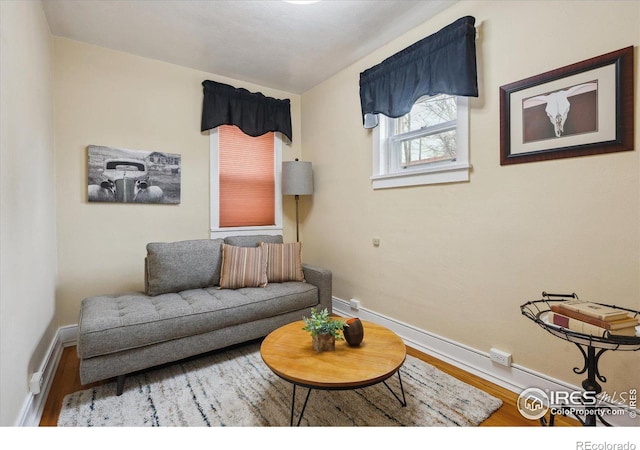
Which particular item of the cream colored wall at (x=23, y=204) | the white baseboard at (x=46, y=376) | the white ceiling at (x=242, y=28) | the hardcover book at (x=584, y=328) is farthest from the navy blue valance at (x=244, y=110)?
the hardcover book at (x=584, y=328)

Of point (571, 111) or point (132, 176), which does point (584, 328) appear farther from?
point (132, 176)

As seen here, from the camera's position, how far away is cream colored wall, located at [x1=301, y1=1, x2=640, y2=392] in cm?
163

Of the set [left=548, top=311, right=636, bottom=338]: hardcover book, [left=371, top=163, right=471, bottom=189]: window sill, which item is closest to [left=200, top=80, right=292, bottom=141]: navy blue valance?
[left=371, top=163, right=471, bottom=189]: window sill

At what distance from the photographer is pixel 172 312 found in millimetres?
2176

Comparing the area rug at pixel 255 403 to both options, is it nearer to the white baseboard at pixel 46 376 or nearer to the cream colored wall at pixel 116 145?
the white baseboard at pixel 46 376

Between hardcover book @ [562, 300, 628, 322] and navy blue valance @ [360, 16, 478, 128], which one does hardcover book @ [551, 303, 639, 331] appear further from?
navy blue valance @ [360, 16, 478, 128]

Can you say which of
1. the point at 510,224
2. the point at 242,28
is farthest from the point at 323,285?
the point at 242,28

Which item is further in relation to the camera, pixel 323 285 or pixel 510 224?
pixel 323 285

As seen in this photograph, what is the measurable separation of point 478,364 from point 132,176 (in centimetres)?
345

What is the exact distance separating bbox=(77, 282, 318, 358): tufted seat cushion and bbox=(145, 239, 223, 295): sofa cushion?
0.08 meters

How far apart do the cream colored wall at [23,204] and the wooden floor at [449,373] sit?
0.79ft

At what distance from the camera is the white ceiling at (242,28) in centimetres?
231

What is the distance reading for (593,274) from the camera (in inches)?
67.0

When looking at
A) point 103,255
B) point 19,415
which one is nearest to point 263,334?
point 19,415
